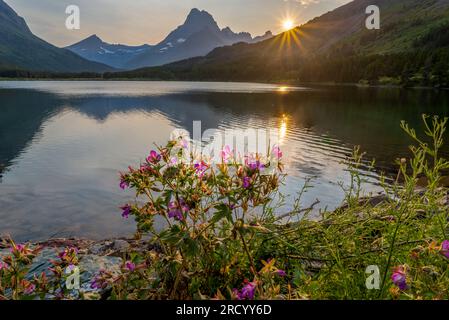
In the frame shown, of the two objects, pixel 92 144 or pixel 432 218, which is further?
pixel 92 144

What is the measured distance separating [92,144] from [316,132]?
23789 millimetres

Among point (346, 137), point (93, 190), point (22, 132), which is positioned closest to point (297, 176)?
point (93, 190)

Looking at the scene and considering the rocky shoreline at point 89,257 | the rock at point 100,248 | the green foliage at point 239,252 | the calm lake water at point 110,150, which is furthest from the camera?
the calm lake water at point 110,150

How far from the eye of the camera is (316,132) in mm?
39156

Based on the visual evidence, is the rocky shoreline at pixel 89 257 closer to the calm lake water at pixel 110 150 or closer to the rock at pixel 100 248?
the rock at pixel 100 248

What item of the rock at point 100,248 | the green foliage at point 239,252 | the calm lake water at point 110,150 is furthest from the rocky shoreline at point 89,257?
the calm lake water at point 110,150

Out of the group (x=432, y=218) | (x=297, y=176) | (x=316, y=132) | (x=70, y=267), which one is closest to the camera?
(x=70, y=267)

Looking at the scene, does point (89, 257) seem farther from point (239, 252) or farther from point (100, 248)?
point (239, 252)

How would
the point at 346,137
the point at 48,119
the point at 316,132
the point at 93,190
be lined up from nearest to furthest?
the point at 93,190, the point at 346,137, the point at 316,132, the point at 48,119

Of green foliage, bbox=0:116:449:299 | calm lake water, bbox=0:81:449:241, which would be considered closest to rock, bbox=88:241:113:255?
calm lake water, bbox=0:81:449:241

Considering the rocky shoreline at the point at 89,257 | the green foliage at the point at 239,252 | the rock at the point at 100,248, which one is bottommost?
the rock at the point at 100,248

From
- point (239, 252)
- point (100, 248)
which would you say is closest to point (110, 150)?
point (100, 248)

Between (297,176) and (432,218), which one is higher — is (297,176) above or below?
below
